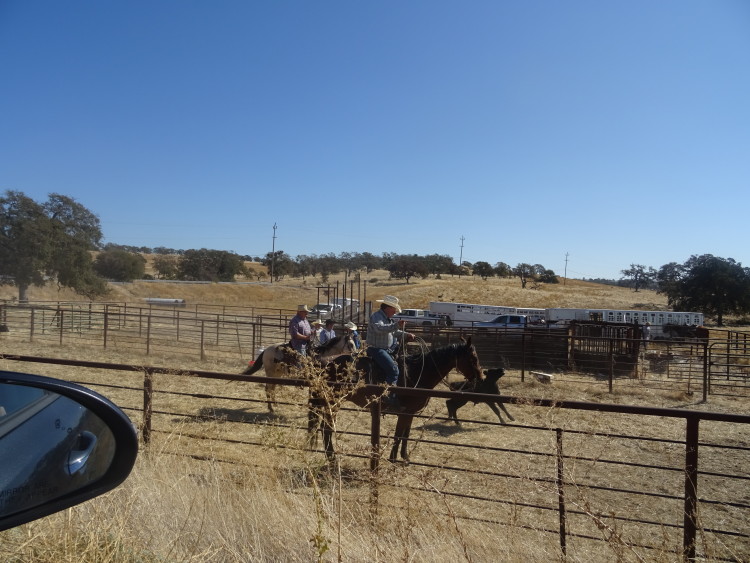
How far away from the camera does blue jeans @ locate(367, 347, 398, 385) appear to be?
6.91 meters

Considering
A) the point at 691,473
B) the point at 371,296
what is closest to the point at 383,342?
the point at 691,473

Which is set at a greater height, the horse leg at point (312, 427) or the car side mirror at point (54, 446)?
the car side mirror at point (54, 446)

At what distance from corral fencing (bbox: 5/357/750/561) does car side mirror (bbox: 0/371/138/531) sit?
3.73 ft

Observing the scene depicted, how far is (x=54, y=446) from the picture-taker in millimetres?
1910

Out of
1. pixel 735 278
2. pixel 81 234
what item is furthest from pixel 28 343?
pixel 735 278

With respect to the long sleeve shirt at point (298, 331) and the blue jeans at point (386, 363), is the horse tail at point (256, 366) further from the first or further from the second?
the blue jeans at point (386, 363)

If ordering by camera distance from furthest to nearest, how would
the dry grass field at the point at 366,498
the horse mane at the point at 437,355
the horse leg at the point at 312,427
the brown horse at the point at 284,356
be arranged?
the brown horse at the point at 284,356 < the horse mane at the point at 437,355 < the horse leg at the point at 312,427 < the dry grass field at the point at 366,498

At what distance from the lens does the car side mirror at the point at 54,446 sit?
1799mm

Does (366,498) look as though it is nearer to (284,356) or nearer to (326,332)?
(284,356)

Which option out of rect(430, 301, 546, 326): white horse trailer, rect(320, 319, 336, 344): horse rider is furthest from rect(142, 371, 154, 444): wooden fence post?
rect(430, 301, 546, 326): white horse trailer

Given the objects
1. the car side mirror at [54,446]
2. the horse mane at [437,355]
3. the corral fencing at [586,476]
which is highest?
the car side mirror at [54,446]

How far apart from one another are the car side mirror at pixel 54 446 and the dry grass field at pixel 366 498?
0.82 metres

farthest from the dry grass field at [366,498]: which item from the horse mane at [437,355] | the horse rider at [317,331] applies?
the horse rider at [317,331]

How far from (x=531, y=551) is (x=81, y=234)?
111 ft
